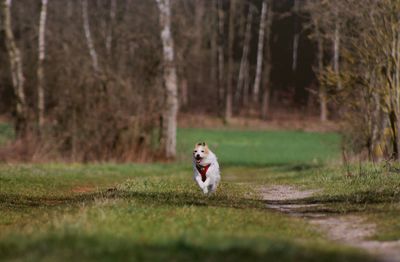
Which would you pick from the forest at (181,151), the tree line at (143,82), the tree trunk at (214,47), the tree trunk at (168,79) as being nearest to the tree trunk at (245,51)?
the forest at (181,151)

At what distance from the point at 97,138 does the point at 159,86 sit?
4873mm

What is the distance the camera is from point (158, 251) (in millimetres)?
9523

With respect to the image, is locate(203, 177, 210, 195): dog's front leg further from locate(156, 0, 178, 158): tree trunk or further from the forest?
locate(156, 0, 178, 158): tree trunk

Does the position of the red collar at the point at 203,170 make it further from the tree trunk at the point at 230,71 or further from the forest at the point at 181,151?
the tree trunk at the point at 230,71

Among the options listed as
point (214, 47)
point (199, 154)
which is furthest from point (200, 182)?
point (214, 47)

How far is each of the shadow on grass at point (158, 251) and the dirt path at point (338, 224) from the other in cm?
92

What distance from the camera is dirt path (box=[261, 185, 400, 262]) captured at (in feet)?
35.3

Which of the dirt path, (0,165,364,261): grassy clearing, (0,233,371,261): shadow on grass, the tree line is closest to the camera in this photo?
(0,233,371,261): shadow on grass

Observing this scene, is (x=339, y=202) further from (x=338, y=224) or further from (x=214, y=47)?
(x=214, y=47)

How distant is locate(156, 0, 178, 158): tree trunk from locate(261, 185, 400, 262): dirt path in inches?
879

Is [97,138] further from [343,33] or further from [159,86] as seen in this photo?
[343,33]

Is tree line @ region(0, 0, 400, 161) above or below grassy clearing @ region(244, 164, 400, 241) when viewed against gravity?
above

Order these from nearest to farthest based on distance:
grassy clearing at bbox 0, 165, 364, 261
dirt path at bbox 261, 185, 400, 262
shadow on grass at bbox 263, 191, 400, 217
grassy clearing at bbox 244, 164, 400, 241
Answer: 1. grassy clearing at bbox 0, 165, 364, 261
2. dirt path at bbox 261, 185, 400, 262
3. grassy clearing at bbox 244, 164, 400, 241
4. shadow on grass at bbox 263, 191, 400, 217

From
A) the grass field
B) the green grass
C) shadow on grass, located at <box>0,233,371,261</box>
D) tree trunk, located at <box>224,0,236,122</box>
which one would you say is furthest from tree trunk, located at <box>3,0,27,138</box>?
tree trunk, located at <box>224,0,236,122</box>
